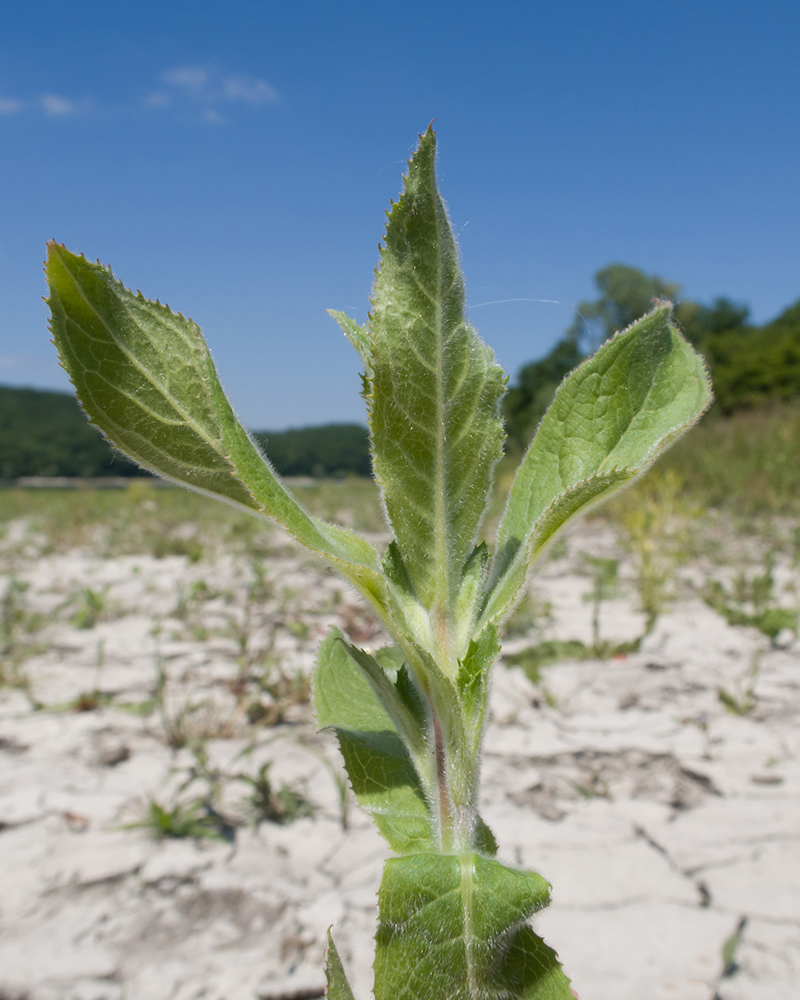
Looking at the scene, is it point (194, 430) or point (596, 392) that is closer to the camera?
point (194, 430)

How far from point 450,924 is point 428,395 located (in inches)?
16.0

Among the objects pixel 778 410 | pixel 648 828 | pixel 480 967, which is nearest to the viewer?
pixel 480 967

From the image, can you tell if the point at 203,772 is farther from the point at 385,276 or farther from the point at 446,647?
the point at 385,276

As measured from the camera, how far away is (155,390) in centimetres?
56

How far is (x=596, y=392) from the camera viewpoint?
688 millimetres

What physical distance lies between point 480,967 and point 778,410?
44.2 feet

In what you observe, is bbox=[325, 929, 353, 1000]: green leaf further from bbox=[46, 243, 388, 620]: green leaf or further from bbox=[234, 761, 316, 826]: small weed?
bbox=[234, 761, 316, 826]: small weed

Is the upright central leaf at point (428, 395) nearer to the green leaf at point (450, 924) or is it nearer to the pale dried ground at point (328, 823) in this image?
the green leaf at point (450, 924)

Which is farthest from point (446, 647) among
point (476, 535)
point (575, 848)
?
point (575, 848)

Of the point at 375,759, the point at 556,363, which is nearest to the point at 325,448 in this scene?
the point at 556,363

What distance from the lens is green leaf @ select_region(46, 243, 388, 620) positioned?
542 mm

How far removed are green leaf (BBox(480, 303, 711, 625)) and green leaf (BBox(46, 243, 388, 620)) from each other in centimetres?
19

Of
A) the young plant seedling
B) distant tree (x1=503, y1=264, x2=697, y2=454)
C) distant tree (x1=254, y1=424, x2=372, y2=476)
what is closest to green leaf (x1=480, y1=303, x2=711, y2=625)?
the young plant seedling

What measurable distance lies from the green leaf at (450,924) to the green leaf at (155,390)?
0.22m
